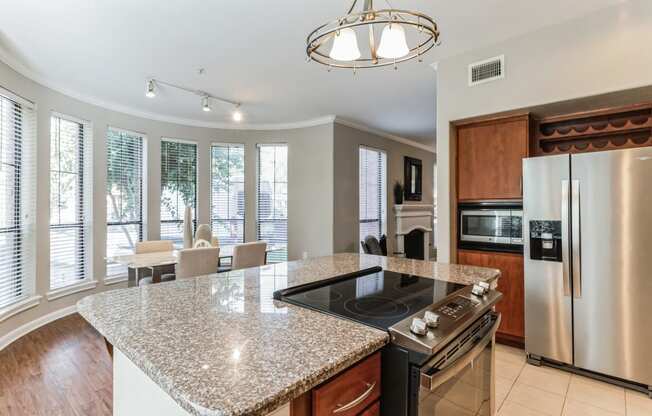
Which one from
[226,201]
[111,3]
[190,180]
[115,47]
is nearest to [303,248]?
[226,201]

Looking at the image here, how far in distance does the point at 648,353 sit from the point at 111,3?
439 centimetres

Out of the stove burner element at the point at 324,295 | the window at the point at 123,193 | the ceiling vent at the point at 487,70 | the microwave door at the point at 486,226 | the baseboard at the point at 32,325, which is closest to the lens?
the stove burner element at the point at 324,295

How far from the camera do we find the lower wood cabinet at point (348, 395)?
891 mm

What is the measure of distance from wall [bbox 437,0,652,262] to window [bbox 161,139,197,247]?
159 inches

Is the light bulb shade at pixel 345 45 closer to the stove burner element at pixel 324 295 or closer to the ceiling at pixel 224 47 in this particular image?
the ceiling at pixel 224 47

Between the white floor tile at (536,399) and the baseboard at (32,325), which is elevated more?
the baseboard at (32,325)

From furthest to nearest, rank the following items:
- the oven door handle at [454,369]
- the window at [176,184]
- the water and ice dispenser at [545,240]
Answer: the window at [176,184], the water and ice dispenser at [545,240], the oven door handle at [454,369]

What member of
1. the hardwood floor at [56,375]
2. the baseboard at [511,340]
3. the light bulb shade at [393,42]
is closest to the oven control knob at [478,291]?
the light bulb shade at [393,42]

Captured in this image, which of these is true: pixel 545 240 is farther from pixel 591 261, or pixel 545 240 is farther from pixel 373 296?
pixel 373 296

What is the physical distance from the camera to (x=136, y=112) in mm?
4902

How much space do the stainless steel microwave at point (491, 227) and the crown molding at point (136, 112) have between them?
2837 mm

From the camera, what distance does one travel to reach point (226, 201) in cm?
579

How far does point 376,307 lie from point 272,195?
187 inches

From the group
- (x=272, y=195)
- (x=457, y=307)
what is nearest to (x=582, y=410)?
(x=457, y=307)
